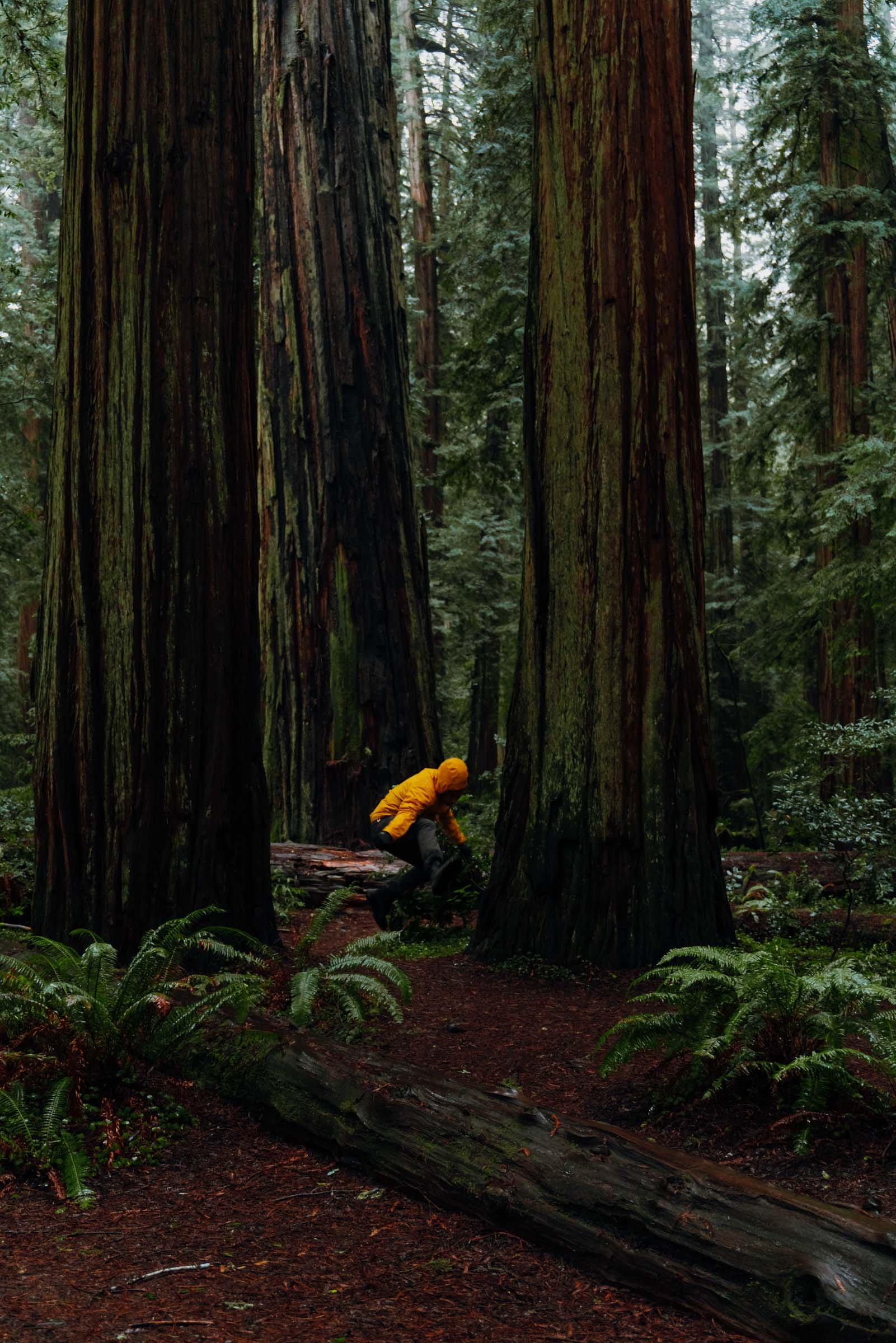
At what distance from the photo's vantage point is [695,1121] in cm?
391

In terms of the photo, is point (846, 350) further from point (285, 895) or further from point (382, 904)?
point (285, 895)

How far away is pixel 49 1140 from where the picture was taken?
3.64 m

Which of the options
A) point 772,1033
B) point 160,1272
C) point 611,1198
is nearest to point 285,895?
point 772,1033

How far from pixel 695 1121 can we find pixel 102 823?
131 inches

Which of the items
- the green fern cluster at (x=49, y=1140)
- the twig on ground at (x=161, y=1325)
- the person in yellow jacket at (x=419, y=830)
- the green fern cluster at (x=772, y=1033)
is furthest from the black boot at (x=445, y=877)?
the twig on ground at (x=161, y=1325)

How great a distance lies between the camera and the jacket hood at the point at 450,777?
831 cm

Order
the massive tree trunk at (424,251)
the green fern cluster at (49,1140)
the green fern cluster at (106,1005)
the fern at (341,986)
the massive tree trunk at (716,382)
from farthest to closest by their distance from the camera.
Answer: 1. the massive tree trunk at (716,382)
2. the massive tree trunk at (424,251)
3. the fern at (341,986)
4. the green fern cluster at (106,1005)
5. the green fern cluster at (49,1140)

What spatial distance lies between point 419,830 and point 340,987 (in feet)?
→ 10.7

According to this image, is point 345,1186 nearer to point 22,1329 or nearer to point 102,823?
point 22,1329

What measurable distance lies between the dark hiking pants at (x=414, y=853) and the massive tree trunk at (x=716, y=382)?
16099 mm

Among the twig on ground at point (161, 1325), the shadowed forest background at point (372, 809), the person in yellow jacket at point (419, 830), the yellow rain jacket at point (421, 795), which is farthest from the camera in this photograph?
the yellow rain jacket at point (421, 795)

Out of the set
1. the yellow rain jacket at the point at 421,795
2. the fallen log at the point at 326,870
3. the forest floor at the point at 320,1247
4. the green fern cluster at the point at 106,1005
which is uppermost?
the yellow rain jacket at the point at 421,795

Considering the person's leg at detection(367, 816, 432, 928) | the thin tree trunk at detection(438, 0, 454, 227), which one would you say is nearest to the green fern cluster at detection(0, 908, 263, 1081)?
the person's leg at detection(367, 816, 432, 928)

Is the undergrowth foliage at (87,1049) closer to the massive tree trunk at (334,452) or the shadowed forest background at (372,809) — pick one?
the shadowed forest background at (372,809)
